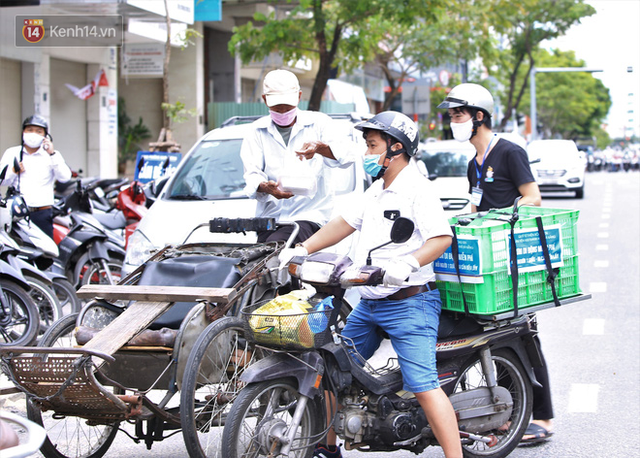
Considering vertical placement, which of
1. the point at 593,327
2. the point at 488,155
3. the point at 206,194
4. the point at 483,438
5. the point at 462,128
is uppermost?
the point at 462,128

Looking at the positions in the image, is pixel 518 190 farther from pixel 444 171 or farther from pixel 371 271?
pixel 444 171

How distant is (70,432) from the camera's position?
5023mm

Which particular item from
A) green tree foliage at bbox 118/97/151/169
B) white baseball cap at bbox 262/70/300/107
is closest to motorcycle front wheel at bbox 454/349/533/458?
white baseball cap at bbox 262/70/300/107

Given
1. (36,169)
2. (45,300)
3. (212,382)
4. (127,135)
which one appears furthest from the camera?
(127,135)

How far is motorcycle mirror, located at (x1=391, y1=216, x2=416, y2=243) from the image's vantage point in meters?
3.76

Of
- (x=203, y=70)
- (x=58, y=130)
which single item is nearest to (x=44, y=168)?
(x=58, y=130)

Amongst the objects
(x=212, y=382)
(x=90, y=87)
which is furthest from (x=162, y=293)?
(x=90, y=87)

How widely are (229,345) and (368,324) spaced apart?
74 centimetres

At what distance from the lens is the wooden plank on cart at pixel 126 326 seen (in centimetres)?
418

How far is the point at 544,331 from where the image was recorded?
8664mm

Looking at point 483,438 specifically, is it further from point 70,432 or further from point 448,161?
point 448,161

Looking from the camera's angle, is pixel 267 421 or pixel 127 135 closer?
pixel 267 421

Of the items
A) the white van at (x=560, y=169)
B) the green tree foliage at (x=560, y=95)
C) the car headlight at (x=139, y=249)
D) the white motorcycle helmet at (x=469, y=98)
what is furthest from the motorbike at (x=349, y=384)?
the green tree foliage at (x=560, y=95)

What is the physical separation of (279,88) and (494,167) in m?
1.49
